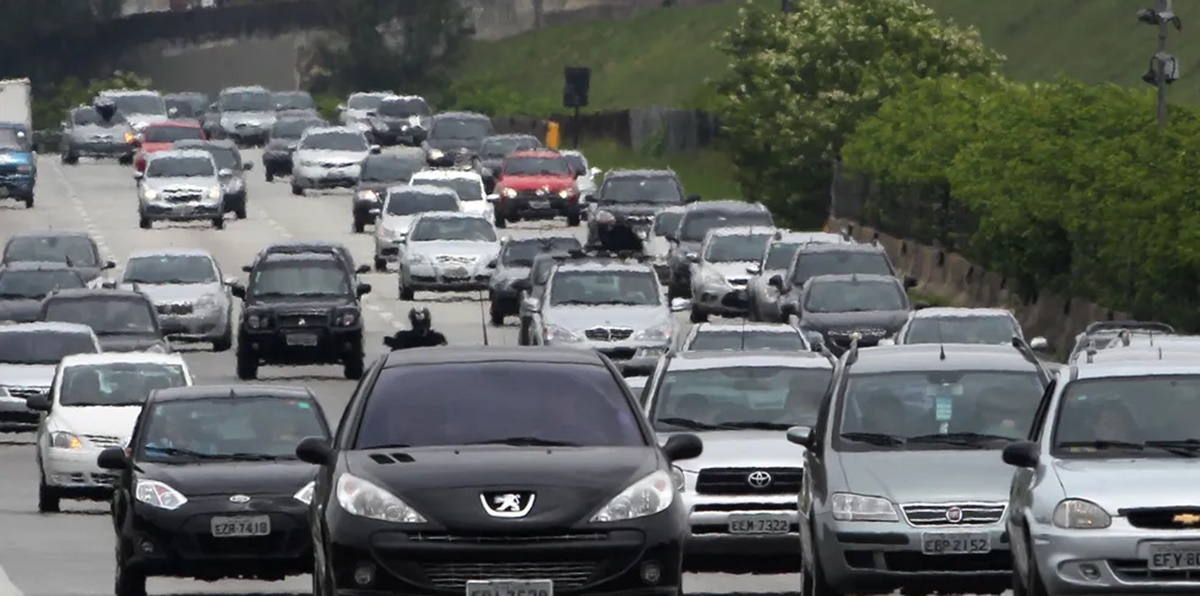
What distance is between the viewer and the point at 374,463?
1452cm

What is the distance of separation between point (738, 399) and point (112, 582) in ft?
14.2

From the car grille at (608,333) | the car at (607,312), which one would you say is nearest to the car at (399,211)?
the car at (607,312)

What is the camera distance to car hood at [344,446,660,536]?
14070 mm

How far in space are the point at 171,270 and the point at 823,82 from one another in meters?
28.4

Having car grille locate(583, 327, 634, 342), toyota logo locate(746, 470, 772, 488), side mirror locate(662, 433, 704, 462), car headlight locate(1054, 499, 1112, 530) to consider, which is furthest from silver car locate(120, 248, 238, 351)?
car headlight locate(1054, 499, 1112, 530)

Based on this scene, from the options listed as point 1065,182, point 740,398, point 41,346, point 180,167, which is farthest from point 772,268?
point 740,398

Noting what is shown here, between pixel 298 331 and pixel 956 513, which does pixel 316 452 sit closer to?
pixel 956 513

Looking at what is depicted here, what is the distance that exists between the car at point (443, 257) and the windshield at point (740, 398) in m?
29.6

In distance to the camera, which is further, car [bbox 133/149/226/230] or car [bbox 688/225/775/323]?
car [bbox 133/149/226/230]

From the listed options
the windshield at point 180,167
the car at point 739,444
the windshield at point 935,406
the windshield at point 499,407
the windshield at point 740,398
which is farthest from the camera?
the windshield at point 180,167

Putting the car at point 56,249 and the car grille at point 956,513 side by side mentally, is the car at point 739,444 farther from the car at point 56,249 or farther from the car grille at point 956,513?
the car at point 56,249

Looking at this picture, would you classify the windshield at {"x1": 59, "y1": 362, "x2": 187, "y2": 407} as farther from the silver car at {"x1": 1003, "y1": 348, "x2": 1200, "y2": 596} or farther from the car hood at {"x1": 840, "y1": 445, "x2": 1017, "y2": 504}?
the silver car at {"x1": 1003, "y1": 348, "x2": 1200, "y2": 596}

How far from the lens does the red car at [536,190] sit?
66.2m

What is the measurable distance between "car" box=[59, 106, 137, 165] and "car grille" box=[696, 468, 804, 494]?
222ft
